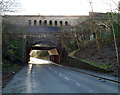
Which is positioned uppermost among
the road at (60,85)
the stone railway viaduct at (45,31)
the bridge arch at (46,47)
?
the stone railway viaduct at (45,31)

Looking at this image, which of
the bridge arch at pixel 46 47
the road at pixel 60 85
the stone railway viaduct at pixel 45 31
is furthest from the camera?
the bridge arch at pixel 46 47

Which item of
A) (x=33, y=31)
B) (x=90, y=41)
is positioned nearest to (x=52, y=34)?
(x=33, y=31)

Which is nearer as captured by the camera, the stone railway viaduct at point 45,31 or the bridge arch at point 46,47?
the stone railway viaduct at point 45,31

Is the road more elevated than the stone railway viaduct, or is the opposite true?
the stone railway viaduct

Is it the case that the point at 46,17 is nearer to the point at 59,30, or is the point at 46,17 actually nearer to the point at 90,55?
the point at 59,30

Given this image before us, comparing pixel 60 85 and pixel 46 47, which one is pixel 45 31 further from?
pixel 60 85

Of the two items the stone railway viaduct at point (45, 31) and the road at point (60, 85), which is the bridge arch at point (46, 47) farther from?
the road at point (60, 85)

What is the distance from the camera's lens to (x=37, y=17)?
49344 millimetres

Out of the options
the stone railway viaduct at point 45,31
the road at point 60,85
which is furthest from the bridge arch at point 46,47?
the road at point 60,85

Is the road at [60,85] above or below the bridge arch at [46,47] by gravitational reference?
below

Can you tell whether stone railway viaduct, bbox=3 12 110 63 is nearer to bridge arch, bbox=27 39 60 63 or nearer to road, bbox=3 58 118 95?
bridge arch, bbox=27 39 60 63

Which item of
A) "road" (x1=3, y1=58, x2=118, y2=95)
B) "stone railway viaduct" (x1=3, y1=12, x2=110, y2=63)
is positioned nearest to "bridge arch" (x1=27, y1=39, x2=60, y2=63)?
"stone railway viaduct" (x1=3, y1=12, x2=110, y2=63)

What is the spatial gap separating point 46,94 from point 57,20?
41250mm

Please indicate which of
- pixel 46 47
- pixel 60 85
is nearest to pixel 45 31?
pixel 46 47
